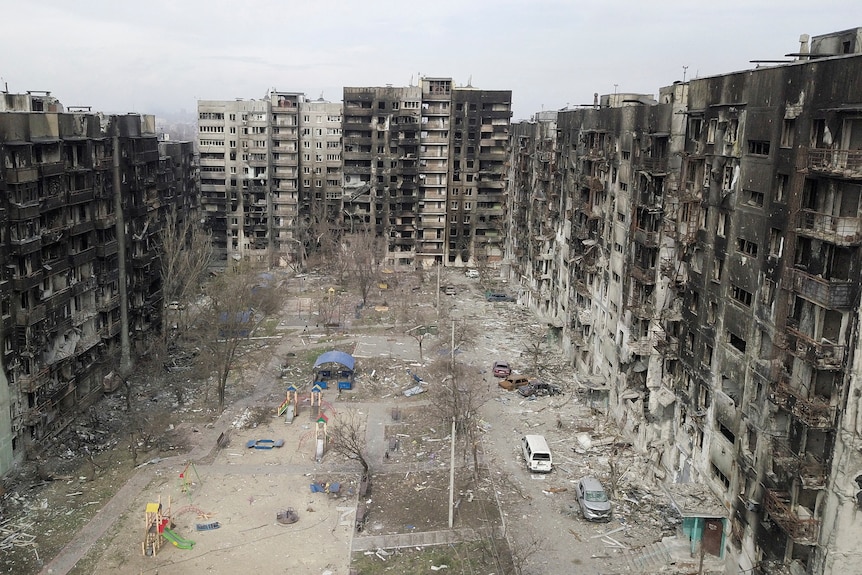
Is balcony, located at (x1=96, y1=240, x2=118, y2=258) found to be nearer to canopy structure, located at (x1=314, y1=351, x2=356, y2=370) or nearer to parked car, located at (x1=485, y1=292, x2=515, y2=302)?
canopy structure, located at (x1=314, y1=351, x2=356, y2=370)

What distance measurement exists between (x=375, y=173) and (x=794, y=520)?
70.7 meters

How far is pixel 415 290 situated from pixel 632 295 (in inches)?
1570

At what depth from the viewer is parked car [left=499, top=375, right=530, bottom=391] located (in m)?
48.3

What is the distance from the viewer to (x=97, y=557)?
28.9 metres

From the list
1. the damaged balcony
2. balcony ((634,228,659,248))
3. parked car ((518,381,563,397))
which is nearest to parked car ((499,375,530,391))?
parked car ((518,381,563,397))

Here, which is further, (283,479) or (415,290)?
(415,290)

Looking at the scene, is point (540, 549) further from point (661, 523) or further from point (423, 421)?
point (423, 421)

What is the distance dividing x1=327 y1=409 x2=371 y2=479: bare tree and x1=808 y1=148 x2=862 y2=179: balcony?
23272mm

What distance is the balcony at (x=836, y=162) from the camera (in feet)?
68.7

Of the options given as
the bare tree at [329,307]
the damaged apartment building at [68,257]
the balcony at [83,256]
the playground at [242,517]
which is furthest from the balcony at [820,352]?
the bare tree at [329,307]

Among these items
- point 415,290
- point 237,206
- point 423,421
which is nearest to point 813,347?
point 423,421

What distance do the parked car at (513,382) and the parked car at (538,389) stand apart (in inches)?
25.2

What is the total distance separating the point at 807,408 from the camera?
22.3 metres

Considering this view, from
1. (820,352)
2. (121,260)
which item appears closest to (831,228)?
(820,352)
